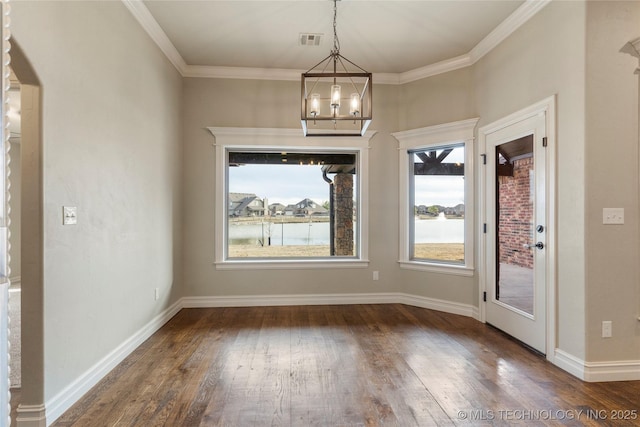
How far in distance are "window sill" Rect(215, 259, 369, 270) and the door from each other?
5.36 feet

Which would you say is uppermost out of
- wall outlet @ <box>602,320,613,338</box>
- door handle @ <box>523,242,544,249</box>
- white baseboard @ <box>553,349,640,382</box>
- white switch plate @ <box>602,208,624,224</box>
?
white switch plate @ <box>602,208,624,224</box>

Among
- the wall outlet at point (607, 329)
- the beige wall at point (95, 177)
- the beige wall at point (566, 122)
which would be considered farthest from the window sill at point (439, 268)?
the beige wall at point (95, 177)

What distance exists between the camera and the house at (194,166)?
192cm

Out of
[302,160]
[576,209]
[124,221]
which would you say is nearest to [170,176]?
[124,221]

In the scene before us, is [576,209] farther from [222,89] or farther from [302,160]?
[222,89]

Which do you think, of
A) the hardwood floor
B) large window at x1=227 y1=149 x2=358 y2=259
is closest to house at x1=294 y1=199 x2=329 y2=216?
large window at x1=227 y1=149 x2=358 y2=259

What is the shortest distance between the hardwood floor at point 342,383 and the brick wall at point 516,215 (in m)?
0.84

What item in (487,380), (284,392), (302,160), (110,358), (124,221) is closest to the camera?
(284,392)

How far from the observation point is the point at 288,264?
14.2 feet

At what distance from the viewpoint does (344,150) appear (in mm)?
4434

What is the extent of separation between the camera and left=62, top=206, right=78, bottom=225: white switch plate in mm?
2053

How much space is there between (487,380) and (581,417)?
21.8 inches

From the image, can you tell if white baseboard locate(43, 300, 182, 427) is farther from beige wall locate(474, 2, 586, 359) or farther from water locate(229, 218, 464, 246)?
beige wall locate(474, 2, 586, 359)

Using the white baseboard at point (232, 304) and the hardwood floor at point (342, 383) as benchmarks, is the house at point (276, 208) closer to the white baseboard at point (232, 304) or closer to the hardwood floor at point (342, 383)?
the white baseboard at point (232, 304)
